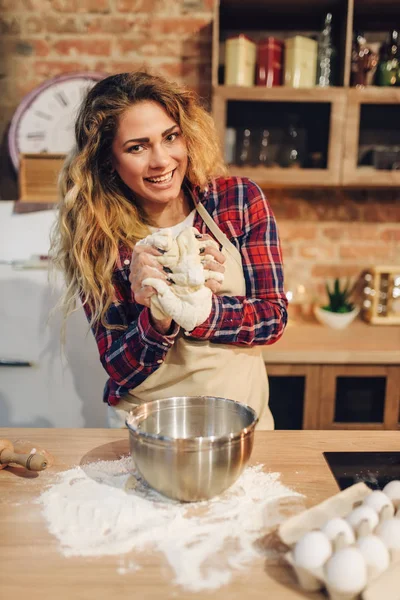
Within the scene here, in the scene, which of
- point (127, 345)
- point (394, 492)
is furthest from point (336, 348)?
point (394, 492)

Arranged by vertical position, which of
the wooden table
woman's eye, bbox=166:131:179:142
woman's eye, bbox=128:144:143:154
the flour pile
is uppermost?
woman's eye, bbox=166:131:179:142

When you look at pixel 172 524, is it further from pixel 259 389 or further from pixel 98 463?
pixel 259 389

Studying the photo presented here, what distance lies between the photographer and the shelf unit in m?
2.28

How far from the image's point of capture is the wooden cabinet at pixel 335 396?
7.29 ft

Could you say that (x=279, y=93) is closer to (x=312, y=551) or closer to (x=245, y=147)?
(x=245, y=147)

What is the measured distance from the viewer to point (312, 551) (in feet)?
2.31

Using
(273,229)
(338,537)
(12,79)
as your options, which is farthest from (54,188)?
(338,537)

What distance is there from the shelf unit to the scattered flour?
1.62m

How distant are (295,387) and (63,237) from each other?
122cm

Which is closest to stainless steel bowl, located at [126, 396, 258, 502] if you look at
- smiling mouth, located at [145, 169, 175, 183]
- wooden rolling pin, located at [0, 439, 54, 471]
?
wooden rolling pin, located at [0, 439, 54, 471]

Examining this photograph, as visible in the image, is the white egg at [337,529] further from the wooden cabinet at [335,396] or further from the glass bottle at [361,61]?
the glass bottle at [361,61]

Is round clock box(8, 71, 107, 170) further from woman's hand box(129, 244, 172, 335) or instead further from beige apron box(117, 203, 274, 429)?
woman's hand box(129, 244, 172, 335)

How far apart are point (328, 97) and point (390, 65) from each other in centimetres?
33

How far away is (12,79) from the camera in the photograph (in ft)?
8.57
